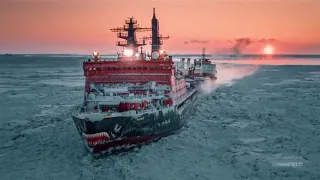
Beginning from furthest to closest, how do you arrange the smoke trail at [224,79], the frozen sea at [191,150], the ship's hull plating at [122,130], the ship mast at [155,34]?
the smoke trail at [224,79] → the ship mast at [155,34] → the ship's hull plating at [122,130] → the frozen sea at [191,150]

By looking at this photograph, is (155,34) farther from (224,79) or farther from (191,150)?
(224,79)

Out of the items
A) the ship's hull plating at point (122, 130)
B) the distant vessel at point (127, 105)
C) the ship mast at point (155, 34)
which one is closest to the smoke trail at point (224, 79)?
the ship mast at point (155, 34)

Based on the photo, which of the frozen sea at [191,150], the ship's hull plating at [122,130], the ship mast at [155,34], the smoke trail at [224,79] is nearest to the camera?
the frozen sea at [191,150]

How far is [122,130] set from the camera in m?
21.0

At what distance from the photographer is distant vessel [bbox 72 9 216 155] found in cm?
2034

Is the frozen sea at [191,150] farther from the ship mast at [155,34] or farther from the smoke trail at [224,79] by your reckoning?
the smoke trail at [224,79]

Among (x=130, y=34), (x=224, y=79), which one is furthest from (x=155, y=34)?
(x=224, y=79)

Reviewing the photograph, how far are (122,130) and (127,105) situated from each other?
1.98m

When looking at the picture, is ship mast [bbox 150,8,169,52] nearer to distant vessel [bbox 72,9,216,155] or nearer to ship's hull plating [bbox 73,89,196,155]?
distant vessel [bbox 72,9,216,155]

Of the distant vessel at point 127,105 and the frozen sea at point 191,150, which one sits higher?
the distant vessel at point 127,105

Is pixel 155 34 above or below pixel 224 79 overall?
above

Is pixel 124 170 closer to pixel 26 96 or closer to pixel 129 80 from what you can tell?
pixel 129 80

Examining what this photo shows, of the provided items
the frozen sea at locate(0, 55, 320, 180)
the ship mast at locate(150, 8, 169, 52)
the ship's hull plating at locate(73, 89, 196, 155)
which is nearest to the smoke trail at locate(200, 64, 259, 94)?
the ship mast at locate(150, 8, 169, 52)

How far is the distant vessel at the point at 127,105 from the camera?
801 inches
